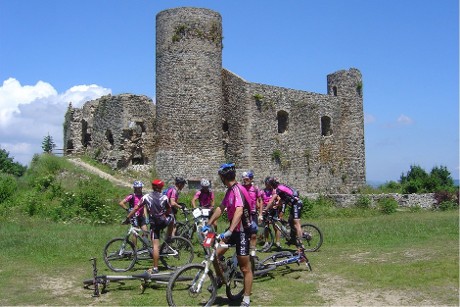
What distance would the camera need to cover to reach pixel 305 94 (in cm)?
3316

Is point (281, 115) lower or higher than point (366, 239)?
higher

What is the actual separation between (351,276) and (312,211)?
517 inches

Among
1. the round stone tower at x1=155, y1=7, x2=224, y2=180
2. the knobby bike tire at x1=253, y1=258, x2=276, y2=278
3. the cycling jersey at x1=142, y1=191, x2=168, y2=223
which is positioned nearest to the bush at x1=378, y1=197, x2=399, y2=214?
the round stone tower at x1=155, y1=7, x2=224, y2=180

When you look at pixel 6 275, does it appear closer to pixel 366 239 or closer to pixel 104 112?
pixel 366 239

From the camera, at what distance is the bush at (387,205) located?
25141mm

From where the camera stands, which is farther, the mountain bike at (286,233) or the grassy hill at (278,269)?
the mountain bike at (286,233)

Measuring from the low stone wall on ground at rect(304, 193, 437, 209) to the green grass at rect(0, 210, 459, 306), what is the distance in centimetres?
969

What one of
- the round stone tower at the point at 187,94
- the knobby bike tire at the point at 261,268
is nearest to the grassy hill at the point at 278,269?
the knobby bike tire at the point at 261,268

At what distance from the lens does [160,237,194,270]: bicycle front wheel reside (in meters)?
11.8

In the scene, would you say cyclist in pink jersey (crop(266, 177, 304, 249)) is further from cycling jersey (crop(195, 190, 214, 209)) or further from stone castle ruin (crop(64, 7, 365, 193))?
stone castle ruin (crop(64, 7, 365, 193))

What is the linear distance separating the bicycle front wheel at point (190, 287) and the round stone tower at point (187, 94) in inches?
786

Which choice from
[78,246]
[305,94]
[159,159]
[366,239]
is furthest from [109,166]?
[366,239]

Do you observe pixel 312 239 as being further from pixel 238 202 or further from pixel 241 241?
pixel 238 202

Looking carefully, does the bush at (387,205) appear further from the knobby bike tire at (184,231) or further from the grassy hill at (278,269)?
the knobby bike tire at (184,231)
